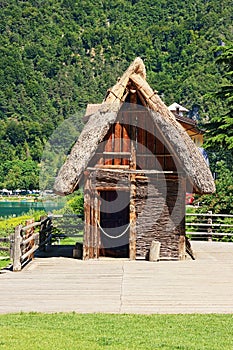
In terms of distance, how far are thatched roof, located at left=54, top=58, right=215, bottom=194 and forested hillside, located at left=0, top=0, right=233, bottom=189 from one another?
105 metres

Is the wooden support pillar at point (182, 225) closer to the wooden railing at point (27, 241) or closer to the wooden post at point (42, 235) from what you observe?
the wooden railing at point (27, 241)

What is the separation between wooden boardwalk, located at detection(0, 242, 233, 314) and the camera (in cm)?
916

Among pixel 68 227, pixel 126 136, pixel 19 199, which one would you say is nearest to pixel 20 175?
pixel 19 199

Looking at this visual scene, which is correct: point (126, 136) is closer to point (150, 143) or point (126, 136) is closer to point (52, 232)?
point (150, 143)

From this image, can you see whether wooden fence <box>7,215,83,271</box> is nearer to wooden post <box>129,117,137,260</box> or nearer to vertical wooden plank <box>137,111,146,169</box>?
wooden post <box>129,117,137,260</box>

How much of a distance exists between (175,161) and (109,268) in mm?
3152

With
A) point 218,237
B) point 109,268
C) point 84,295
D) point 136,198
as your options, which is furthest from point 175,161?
point 218,237

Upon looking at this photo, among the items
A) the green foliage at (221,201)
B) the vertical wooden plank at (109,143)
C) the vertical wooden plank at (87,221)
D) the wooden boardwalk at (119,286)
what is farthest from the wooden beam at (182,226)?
the green foliage at (221,201)

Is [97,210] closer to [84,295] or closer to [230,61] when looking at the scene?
[84,295]

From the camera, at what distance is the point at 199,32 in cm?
15400

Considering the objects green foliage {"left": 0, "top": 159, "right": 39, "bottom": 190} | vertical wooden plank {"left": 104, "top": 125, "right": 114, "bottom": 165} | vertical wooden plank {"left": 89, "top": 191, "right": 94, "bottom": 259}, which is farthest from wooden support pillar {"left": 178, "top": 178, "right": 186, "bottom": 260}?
green foliage {"left": 0, "top": 159, "right": 39, "bottom": 190}

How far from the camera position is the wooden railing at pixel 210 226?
2106cm

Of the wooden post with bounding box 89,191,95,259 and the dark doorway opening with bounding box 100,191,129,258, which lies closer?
the wooden post with bounding box 89,191,95,259

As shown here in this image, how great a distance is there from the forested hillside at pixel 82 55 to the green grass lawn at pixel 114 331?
112424 millimetres
